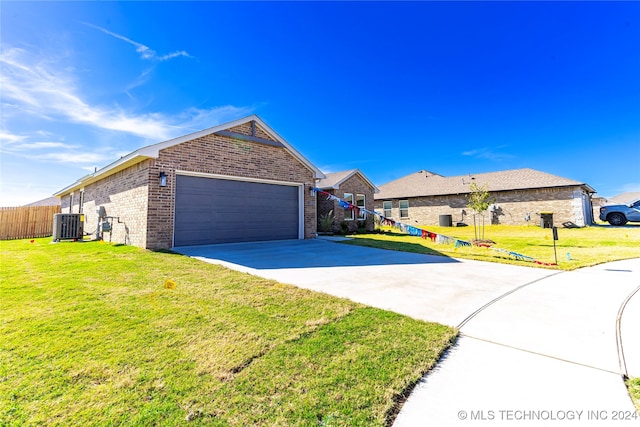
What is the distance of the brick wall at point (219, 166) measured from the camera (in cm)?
798

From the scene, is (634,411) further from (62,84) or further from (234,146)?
(62,84)

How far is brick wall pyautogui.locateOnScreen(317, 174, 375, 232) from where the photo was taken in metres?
16.1

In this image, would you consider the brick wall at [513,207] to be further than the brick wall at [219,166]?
Yes

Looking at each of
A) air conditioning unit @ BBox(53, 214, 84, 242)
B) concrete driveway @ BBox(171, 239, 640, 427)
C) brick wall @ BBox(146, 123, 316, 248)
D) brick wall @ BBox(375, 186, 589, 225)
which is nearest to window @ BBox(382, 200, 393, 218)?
brick wall @ BBox(375, 186, 589, 225)

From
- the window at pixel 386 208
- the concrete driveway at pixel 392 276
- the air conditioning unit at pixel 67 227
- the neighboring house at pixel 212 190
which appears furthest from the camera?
the window at pixel 386 208

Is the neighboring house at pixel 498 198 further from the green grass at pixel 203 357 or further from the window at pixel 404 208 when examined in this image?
the green grass at pixel 203 357

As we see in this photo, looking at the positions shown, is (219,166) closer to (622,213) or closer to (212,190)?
(212,190)

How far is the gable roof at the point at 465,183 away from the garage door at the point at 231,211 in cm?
1562

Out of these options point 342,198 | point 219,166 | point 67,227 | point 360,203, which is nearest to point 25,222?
point 67,227

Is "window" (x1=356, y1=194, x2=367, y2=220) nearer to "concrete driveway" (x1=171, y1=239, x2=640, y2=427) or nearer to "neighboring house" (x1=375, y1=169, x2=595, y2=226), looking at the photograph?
"neighboring house" (x1=375, y1=169, x2=595, y2=226)

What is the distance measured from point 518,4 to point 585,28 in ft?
10.6

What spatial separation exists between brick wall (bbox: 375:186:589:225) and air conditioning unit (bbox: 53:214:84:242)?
21424 millimetres

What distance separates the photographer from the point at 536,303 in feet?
12.0

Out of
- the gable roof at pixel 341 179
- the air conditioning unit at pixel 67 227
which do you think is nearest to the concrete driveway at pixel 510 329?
the air conditioning unit at pixel 67 227
